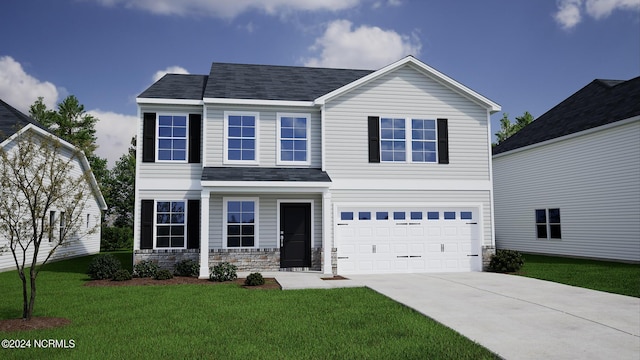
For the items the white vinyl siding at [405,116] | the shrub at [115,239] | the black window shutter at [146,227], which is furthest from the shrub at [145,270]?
the shrub at [115,239]

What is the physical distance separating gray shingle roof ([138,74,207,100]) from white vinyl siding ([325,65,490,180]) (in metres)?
4.84

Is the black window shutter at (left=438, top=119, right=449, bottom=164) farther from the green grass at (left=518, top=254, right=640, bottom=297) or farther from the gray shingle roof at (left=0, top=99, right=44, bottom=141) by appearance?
the gray shingle roof at (left=0, top=99, right=44, bottom=141)

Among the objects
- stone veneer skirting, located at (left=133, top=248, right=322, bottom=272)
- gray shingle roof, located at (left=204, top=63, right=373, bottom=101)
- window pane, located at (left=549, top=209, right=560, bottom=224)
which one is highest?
gray shingle roof, located at (left=204, top=63, right=373, bottom=101)

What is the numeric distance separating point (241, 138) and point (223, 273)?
185 inches

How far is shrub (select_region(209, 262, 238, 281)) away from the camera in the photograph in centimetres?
1406

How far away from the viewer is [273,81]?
18.0m

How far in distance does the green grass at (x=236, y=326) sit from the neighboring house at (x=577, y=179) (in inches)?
499

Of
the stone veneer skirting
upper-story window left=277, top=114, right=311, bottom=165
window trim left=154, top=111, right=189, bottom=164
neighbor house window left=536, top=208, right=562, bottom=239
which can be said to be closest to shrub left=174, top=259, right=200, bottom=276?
the stone veneer skirting

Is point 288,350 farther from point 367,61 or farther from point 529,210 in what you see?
point 367,61

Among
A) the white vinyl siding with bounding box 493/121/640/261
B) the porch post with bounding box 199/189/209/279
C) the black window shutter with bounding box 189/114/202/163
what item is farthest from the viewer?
the white vinyl siding with bounding box 493/121/640/261

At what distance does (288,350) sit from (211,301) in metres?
4.33

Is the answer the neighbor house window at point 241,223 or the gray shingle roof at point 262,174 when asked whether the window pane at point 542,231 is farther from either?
the neighbor house window at point 241,223

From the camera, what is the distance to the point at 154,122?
16.1 metres

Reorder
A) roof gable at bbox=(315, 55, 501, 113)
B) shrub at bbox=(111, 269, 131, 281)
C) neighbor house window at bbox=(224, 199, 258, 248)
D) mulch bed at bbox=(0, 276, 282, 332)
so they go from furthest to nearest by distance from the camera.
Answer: roof gable at bbox=(315, 55, 501, 113)
neighbor house window at bbox=(224, 199, 258, 248)
shrub at bbox=(111, 269, 131, 281)
mulch bed at bbox=(0, 276, 282, 332)
